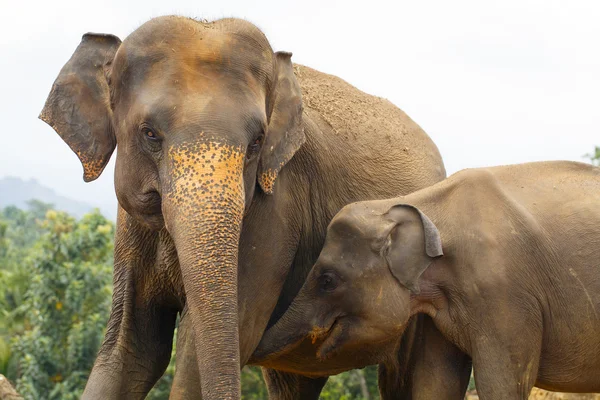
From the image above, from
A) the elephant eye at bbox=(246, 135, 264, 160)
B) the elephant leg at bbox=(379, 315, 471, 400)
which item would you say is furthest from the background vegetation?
the elephant eye at bbox=(246, 135, 264, 160)

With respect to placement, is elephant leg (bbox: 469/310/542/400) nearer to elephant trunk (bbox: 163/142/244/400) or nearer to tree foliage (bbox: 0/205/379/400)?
elephant trunk (bbox: 163/142/244/400)

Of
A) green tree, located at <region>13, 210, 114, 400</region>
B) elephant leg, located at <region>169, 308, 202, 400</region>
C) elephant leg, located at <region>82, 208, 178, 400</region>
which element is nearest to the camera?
elephant leg, located at <region>169, 308, 202, 400</region>

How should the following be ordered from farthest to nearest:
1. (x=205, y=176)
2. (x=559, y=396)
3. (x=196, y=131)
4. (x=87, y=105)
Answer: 1. (x=559, y=396)
2. (x=87, y=105)
3. (x=196, y=131)
4. (x=205, y=176)

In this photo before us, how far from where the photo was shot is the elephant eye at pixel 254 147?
4831 millimetres

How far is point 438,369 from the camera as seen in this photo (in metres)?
5.72

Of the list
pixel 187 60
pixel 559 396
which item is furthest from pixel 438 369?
pixel 559 396

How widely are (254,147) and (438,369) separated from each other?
5.36 feet

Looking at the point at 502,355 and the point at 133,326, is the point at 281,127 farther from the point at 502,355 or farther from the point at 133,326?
the point at 502,355

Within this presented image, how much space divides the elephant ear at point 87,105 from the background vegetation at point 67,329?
42.8 feet

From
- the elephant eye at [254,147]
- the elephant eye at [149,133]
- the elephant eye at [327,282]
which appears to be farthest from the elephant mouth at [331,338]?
the elephant eye at [149,133]

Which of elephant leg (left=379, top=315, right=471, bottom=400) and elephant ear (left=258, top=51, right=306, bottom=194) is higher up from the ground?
elephant ear (left=258, top=51, right=306, bottom=194)

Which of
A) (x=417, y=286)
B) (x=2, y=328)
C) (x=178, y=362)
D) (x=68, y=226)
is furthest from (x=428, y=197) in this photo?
(x=2, y=328)

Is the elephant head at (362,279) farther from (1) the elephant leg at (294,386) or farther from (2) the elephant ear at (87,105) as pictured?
(1) the elephant leg at (294,386)

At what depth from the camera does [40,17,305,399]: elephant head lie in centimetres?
443
